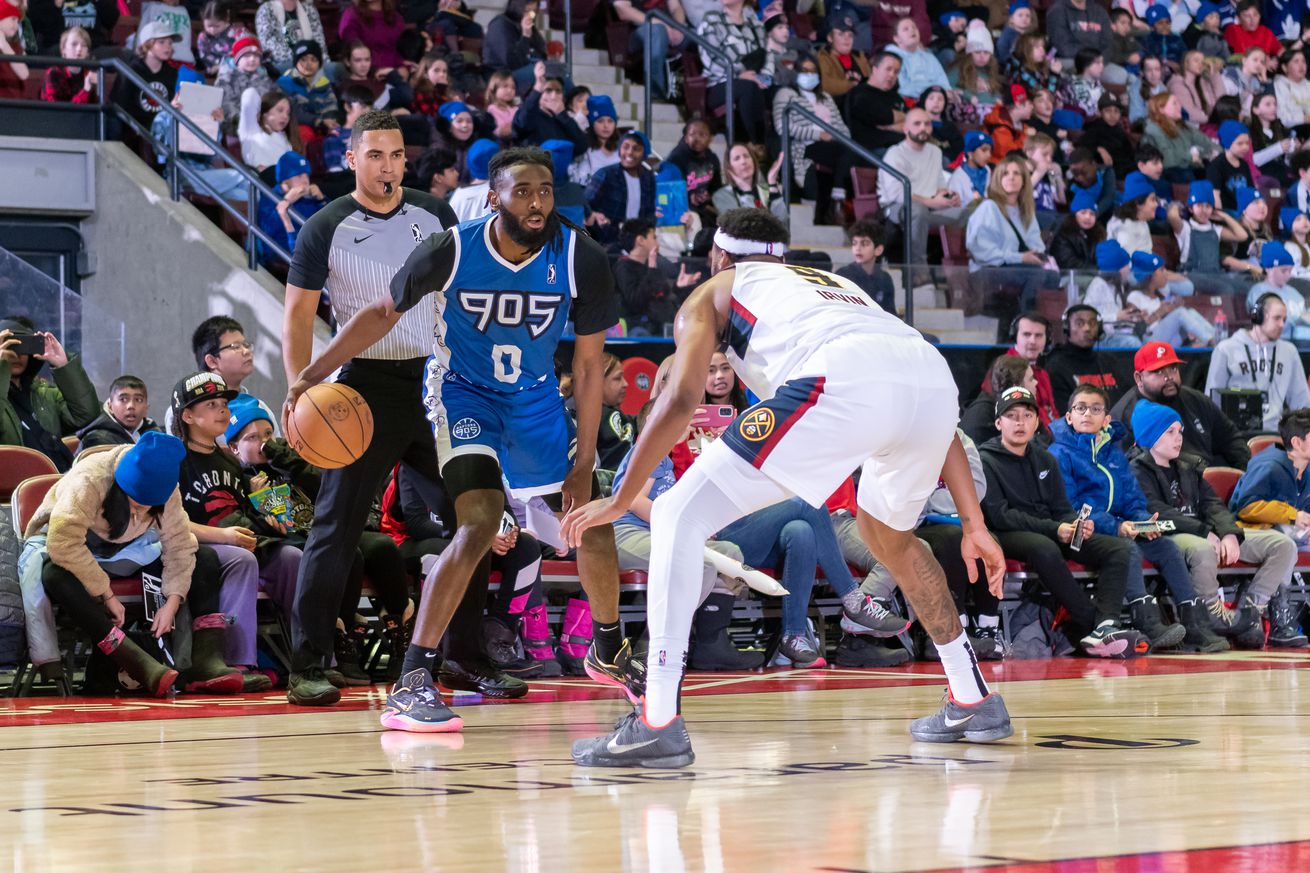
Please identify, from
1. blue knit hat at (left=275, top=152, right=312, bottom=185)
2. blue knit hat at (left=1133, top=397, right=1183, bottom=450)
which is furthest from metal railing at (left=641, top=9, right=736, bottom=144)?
blue knit hat at (left=1133, top=397, right=1183, bottom=450)

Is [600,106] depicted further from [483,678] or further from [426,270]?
[426,270]

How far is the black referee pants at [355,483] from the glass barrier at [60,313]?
362cm

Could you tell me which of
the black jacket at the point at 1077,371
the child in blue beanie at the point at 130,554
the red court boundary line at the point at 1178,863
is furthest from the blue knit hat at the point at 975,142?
the red court boundary line at the point at 1178,863

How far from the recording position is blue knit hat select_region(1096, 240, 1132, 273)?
1366 cm

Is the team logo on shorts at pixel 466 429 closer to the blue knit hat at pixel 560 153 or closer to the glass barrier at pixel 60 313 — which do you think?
the glass barrier at pixel 60 313

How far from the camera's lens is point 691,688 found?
750 cm

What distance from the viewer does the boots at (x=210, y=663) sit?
294 inches

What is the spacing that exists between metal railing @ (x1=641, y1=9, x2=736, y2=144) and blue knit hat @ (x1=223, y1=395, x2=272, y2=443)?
6624mm

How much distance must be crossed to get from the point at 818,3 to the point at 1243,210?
4281 mm

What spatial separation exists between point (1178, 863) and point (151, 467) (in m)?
5.07

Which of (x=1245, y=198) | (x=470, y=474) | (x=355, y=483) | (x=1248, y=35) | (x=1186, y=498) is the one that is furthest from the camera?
(x=1248, y=35)

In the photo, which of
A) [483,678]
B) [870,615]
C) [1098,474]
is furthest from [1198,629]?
[483,678]

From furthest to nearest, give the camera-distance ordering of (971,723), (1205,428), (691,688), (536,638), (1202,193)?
(1202,193), (1205,428), (536,638), (691,688), (971,723)

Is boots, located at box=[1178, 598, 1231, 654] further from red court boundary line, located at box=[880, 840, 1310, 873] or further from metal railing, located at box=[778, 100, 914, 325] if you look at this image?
red court boundary line, located at box=[880, 840, 1310, 873]
